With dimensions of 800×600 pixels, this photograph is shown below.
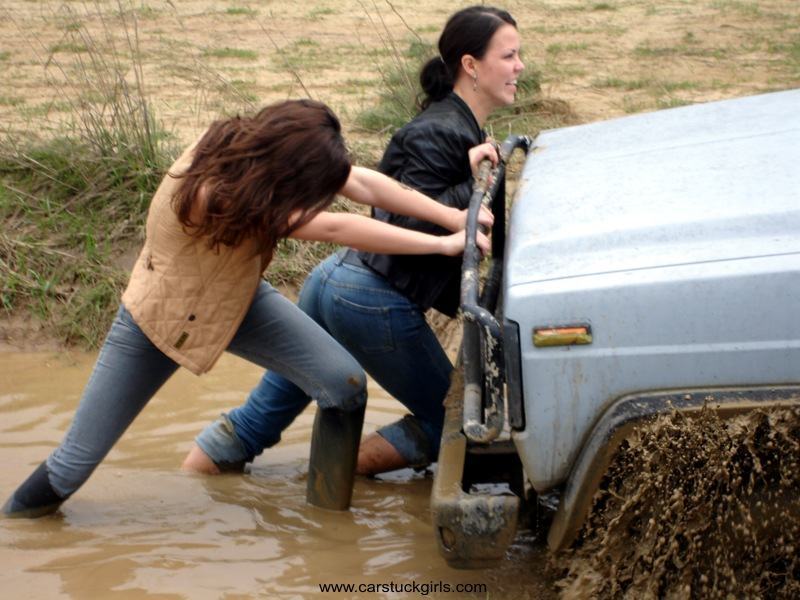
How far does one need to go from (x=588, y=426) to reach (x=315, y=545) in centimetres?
153

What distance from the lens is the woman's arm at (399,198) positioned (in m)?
3.73

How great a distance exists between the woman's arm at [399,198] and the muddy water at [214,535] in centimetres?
112

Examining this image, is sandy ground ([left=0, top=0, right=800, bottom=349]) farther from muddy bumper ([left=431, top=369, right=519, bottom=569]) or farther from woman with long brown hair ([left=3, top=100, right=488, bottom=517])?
muddy bumper ([left=431, top=369, right=519, bottom=569])

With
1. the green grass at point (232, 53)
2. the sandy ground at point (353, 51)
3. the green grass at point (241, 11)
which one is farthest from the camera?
the green grass at point (241, 11)

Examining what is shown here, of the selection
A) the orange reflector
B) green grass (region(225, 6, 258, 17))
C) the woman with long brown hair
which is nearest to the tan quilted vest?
the woman with long brown hair

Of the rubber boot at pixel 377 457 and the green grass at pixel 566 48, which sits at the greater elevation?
the green grass at pixel 566 48

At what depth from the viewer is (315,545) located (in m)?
4.26

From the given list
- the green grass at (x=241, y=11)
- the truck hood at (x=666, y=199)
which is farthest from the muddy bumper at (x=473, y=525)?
the green grass at (x=241, y=11)

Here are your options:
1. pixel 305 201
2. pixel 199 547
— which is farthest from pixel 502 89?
pixel 199 547

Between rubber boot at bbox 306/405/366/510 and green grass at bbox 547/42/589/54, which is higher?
green grass at bbox 547/42/589/54

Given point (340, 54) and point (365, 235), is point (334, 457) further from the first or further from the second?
point (340, 54)

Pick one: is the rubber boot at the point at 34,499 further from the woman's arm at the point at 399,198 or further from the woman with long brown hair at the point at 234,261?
the woman's arm at the point at 399,198

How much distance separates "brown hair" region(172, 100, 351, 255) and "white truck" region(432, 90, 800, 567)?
483 mm

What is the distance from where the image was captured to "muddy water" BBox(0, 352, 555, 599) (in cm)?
396
